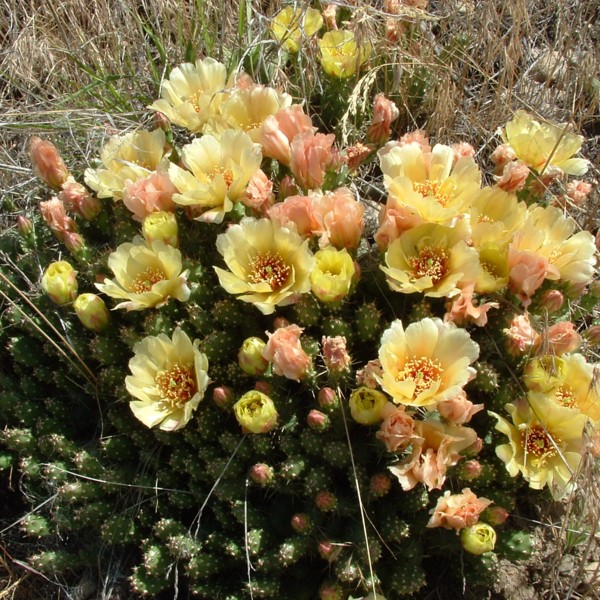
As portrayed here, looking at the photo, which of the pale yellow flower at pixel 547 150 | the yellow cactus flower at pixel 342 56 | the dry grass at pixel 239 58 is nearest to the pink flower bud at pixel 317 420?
the pale yellow flower at pixel 547 150

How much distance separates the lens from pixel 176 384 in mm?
1976

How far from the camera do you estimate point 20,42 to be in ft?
9.92

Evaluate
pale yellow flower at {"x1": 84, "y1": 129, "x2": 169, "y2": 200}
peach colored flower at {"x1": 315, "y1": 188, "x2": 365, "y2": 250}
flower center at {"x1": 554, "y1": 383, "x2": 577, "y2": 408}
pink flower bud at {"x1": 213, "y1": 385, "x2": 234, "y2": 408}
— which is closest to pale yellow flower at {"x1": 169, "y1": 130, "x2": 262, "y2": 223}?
pale yellow flower at {"x1": 84, "y1": 129, "x2": 169, "y2": 200}

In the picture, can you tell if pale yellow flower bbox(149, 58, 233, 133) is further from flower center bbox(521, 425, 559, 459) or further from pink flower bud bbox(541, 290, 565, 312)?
flower center bbox(521, 425, 559, 459)

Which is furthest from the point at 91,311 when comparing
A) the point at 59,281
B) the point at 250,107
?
the point at 250,107

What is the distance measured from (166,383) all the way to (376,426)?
580 millimetres

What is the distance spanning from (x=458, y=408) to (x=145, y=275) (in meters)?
0.93

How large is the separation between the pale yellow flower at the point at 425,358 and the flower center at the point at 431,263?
6.1 inches

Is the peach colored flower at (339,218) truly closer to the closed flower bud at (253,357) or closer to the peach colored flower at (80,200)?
the closed flower bud at (253,357)

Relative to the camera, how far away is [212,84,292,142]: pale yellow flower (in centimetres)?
229

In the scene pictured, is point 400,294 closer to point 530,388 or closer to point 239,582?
point 530,388

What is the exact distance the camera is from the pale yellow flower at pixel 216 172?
6.60ft

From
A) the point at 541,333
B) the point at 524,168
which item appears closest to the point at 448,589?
the point at 541,333

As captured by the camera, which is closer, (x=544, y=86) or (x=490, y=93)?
(x=544, y=86)
